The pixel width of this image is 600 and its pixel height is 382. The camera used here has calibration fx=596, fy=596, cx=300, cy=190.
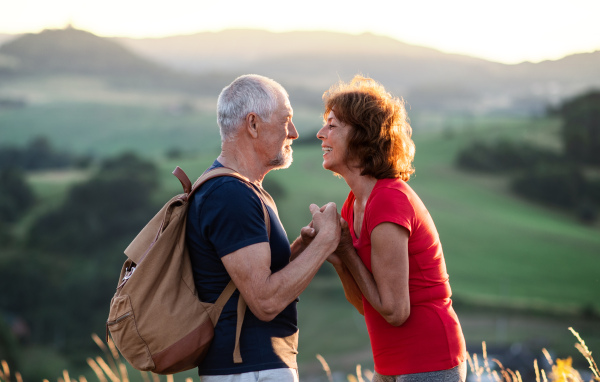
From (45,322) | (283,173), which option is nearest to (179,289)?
(45,322)

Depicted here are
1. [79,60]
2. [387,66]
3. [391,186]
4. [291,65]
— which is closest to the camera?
[391,186]

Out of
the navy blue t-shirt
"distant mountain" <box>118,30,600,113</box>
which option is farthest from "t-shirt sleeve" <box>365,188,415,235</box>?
"distant mountain" <box>118,30,600,113</box>

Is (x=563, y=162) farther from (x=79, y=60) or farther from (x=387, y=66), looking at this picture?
(x=79, y=60)

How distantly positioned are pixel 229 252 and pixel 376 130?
828mm

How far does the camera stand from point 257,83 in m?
2.57

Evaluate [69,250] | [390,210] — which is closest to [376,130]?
[390,210]

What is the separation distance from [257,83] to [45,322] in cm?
6547

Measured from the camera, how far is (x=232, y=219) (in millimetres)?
2234

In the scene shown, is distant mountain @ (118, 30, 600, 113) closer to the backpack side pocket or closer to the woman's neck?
the woman's neck

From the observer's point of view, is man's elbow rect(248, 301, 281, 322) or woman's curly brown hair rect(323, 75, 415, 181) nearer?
man's elbow rect(248, 301, 281, 322)

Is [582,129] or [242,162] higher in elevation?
[242,162]

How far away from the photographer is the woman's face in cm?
262

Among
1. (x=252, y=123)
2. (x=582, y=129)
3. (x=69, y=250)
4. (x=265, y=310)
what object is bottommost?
(x=69, y=250)

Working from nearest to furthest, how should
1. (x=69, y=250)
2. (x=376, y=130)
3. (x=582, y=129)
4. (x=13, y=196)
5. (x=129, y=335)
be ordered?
1. (x=129, y=335)
2. (x=376, y=130)
3. (x=69, y=250)
4. (x=13, y=196)
5. (x=582, y=129)
